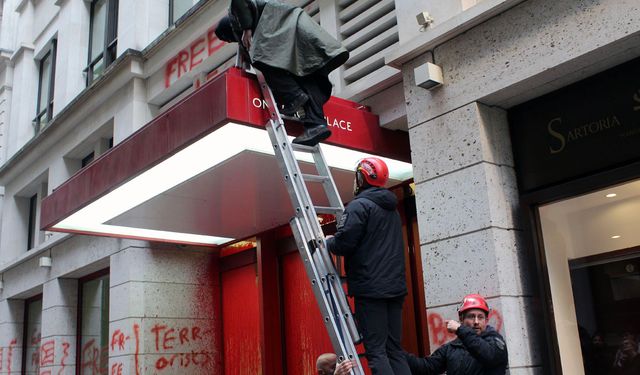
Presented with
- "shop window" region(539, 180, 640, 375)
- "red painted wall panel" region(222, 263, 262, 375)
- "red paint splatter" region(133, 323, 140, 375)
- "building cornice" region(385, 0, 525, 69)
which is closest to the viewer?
"shop window" region(539, 180, 640, 375)

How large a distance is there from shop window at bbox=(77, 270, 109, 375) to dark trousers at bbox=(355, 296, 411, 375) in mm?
8910

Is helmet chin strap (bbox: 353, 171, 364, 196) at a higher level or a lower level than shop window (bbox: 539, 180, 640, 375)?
higher

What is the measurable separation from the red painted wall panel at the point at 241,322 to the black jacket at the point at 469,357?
18.3 feet

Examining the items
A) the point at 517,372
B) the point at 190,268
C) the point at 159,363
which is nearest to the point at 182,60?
the point at 190,268

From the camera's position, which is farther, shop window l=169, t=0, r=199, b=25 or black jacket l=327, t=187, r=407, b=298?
shop window l=169, t=0, r=199, b=25

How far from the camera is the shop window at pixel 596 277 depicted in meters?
5.54

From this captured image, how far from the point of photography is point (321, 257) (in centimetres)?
498

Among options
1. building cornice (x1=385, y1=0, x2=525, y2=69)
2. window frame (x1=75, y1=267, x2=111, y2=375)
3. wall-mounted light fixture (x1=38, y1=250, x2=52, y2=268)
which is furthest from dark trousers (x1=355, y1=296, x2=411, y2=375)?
wall-mounted light fixture (x1=38, y1=250, x2=52, y2=268)

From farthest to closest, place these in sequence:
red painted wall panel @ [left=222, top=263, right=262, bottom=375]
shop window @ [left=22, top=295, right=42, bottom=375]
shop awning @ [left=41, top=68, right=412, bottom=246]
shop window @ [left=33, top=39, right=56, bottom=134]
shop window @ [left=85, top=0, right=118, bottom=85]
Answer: shop window @ [left=33, top=39, right=56, bottom=134] → shop window @ [left=22, top=295, right=42, bottom=375] → shop window @ [left=85, top=0, right=118, bottom=85] → red painted wall panel @ [left=222, top=263, right=262, bottom=375] → shop awning @ [left=41, top=68, right=412, bottom=246]

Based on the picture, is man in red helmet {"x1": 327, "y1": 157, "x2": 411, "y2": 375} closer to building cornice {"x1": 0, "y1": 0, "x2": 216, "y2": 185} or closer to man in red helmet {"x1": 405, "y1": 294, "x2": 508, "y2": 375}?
man in red helmet {"x1": 405, "y1": 294, "x2": 508, "y2": 375}

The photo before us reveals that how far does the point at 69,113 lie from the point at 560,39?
10.7 metres

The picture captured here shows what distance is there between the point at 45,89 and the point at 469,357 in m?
15.1

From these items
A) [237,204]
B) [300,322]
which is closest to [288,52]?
[237,204]

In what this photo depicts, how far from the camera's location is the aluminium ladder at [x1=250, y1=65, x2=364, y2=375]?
15.3 ft
